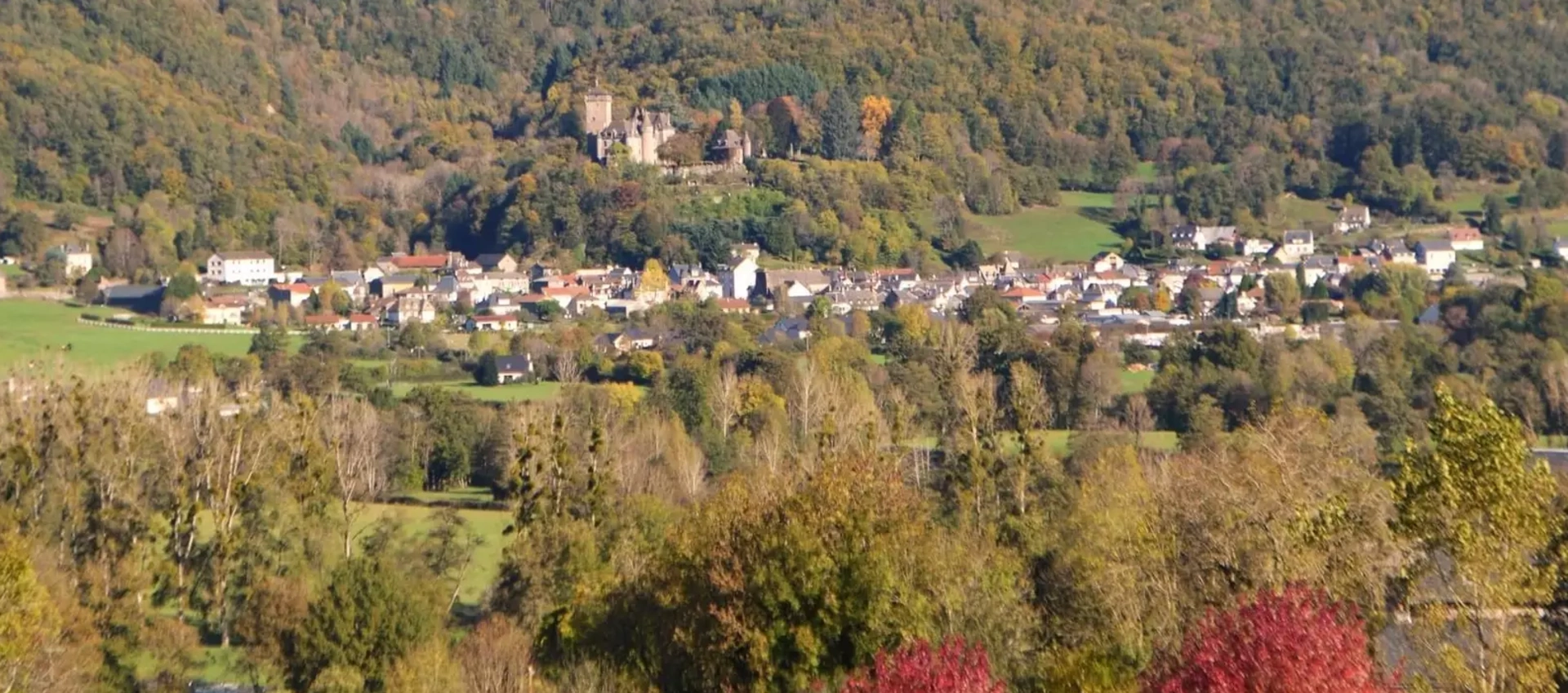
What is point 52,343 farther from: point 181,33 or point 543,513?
point 181,33

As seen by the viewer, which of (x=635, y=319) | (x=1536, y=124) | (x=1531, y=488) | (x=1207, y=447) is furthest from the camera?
(x=1536, y=124)

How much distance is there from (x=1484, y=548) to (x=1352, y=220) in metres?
60.1

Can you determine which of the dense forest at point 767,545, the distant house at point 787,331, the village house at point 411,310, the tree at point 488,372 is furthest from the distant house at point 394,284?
the dense forest at point 767,545

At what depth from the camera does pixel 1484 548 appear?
10711 millimetres

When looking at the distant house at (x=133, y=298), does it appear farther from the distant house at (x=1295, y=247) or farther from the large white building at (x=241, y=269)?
the distant house at (x=1295, y=247)

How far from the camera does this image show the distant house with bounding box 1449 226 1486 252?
62938 millimetres

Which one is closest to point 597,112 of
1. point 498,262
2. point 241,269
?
point 498,262

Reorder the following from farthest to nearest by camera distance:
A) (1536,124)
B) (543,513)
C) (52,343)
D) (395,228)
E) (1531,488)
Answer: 1. (1536,124)
2. (395,228)
3. (52,343)
4. (543,513)
5. (1531,488)

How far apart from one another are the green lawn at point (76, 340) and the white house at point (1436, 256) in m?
35.0

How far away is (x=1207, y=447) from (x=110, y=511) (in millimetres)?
13920

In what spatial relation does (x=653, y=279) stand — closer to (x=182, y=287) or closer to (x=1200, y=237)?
(x=182, y=287)

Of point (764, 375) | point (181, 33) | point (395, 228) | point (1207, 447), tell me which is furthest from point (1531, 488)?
point (181, 33)

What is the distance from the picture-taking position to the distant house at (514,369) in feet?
138

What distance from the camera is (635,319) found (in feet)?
167
